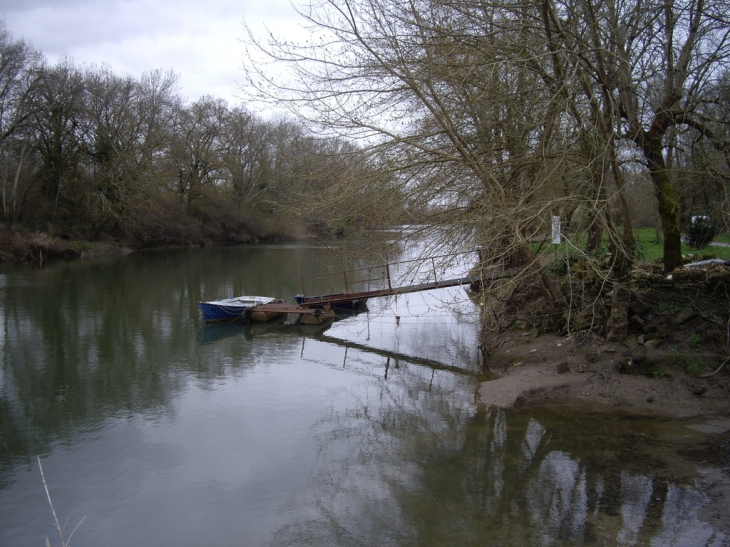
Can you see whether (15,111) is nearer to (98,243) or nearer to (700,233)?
(98,243)

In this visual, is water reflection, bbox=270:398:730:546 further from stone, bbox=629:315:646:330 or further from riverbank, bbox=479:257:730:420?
stone, bbox=629:315:646:330

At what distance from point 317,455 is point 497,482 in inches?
90.5

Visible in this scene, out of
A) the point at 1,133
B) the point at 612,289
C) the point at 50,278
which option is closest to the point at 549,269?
the point at 612,289

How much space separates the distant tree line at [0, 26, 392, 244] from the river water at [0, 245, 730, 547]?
14.8 meters

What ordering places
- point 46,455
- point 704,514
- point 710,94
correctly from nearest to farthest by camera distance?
1. point 704,514
2. point 46,455
3. point 710,94

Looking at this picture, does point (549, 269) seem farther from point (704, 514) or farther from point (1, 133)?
point (1, 133)

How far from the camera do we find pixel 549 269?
11.5 meters

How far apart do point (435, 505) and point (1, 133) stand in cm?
3409

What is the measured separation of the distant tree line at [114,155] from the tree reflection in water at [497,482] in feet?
62.0

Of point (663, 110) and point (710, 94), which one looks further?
point (710, 94)

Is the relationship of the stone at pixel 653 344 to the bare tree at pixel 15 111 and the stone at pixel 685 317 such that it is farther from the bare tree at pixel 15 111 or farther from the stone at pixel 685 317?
the bare tree at pixel 15 111

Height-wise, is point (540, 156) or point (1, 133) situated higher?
point (1, 133)

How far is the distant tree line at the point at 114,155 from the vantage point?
32.7 m

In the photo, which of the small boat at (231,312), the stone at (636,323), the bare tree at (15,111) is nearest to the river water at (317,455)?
the stone at (636,323)
